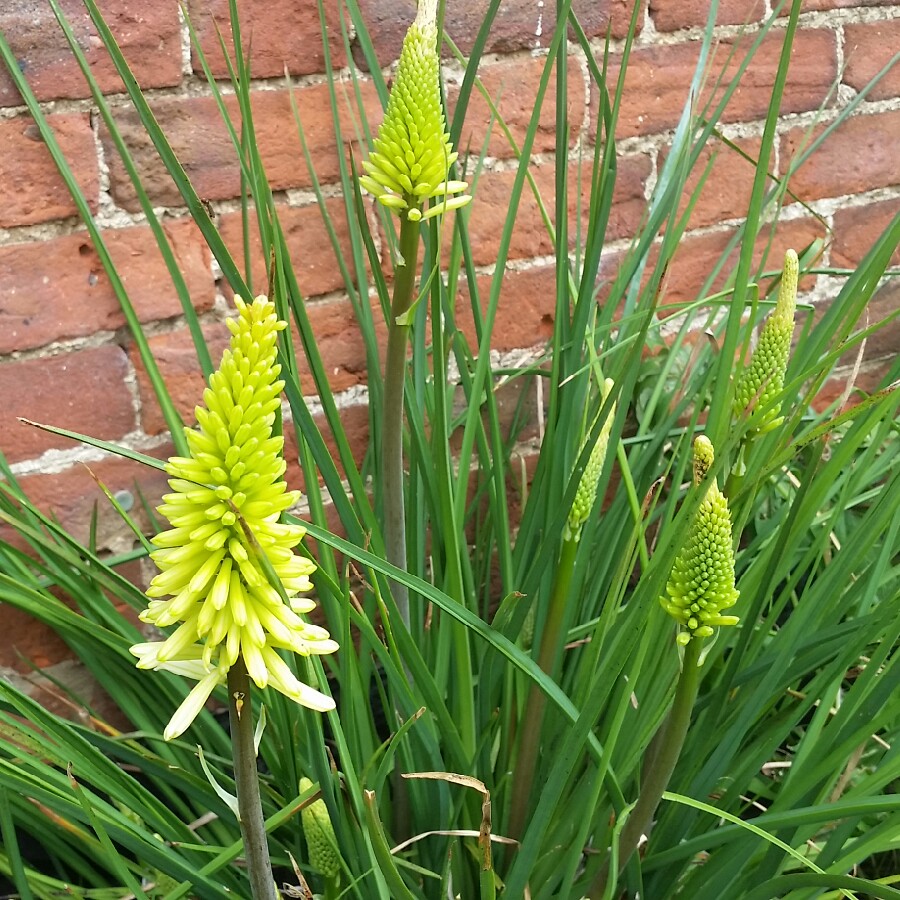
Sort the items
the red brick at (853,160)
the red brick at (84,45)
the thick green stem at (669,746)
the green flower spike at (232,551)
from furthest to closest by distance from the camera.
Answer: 1. the red brick at (853,160)
2. the red brick at (84,45)
3. the thick green stem at (669,746)
4. the green flower spike at (232,551)

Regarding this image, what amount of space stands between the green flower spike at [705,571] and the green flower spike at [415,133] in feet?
0.54

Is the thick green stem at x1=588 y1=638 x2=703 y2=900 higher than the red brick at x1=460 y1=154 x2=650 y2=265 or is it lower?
lower

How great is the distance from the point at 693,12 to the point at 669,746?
731 millimetres

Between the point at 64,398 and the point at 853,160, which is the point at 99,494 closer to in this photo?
the point at 64,398

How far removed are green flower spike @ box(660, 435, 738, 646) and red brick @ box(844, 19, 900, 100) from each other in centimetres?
78

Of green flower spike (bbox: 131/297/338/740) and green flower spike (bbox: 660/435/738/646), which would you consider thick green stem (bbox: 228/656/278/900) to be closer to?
green flower spike (bbox: 131/297/338/740)

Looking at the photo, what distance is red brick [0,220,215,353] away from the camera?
682 mm

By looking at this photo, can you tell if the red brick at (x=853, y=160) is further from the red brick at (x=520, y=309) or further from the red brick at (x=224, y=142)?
the red brick at (x=224, y=142)

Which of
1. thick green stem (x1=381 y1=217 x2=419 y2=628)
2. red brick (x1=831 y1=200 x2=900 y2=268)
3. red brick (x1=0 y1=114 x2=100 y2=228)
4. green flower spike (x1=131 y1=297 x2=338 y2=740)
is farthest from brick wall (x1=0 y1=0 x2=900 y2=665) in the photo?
green flower spike (x1=131 y1=297 x2=338 y2=740)

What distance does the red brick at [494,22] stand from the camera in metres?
0.75

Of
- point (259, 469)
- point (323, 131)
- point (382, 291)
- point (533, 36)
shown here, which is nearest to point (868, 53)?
point (533, 36)

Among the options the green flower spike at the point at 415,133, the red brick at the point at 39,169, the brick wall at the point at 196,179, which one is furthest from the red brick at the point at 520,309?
the green flower spike at the point at 415,133

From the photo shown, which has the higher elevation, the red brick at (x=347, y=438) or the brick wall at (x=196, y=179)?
the brick wall at (x=196, y=179)

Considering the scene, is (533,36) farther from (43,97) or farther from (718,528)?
(718,528)
